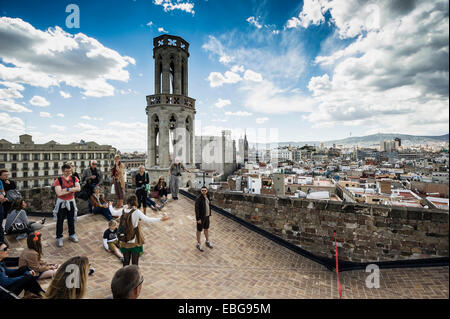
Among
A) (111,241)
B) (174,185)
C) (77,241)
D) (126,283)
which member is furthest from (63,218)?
(126,283)

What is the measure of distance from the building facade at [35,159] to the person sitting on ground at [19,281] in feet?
155

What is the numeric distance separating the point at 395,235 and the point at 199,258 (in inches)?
200

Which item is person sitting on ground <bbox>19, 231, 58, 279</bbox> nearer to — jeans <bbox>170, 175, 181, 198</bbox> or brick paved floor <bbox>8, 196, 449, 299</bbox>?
brick paved floor <bbox>8, 196, 449, 299</bbox>

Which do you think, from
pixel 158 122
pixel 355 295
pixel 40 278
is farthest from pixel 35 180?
pixel 355 295

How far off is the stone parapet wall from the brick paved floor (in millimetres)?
447

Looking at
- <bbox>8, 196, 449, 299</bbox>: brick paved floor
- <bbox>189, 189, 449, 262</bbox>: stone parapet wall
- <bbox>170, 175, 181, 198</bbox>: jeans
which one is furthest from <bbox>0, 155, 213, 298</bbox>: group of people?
<bbox>189, 189, 449, 262</bbox>: stone parapet wall

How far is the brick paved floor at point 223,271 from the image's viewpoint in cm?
395

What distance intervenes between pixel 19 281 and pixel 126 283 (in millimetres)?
2505

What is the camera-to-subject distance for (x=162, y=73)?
13703 millimetres

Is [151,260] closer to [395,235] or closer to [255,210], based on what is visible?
[255,210]

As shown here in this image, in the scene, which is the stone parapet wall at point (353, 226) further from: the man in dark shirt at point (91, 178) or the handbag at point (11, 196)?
the handbag at point (11, 196)

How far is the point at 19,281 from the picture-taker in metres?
3.03

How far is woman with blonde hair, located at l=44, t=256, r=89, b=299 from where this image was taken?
77.4 inches
